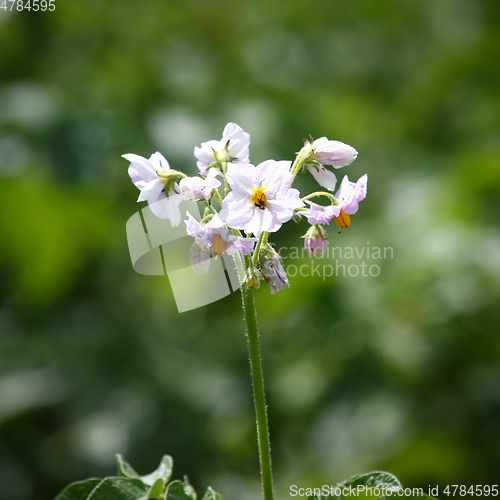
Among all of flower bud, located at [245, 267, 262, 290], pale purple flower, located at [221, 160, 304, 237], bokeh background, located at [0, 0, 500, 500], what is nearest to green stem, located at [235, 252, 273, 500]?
flower bud, located at [245, 267, 262, 290]

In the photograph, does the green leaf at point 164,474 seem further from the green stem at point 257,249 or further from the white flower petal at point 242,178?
the white flower petal at point 242,178

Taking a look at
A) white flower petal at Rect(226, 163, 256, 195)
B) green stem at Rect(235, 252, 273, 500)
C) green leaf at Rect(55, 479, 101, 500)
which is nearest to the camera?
green stem at Rect(235, 252, 273, 500)

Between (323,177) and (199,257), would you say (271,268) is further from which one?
(323,177)

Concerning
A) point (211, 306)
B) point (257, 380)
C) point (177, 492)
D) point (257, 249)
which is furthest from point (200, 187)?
point (211, 306)

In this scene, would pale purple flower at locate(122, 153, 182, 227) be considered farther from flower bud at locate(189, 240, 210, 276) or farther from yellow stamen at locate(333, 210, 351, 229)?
yellow stamen at locate(333, 210, 351, 229)

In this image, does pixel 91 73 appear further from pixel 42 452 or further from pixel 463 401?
pixel 463 401

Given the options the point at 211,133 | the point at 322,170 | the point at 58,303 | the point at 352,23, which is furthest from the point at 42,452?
the point at 352,23
